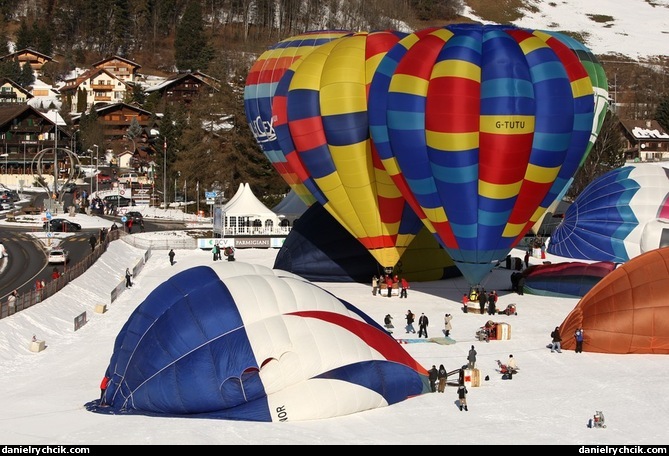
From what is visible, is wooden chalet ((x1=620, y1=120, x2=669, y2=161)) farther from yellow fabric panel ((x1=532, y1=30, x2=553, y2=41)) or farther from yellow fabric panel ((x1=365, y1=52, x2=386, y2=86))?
yellow fabric panel ((x1=365, y1=52, x2=386, y2=86))

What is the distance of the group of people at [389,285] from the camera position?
47.2 meters

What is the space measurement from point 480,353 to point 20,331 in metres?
14.7

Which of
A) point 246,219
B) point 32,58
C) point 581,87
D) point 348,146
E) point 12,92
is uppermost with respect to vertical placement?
point 32,58

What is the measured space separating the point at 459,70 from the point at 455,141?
8.68 ft

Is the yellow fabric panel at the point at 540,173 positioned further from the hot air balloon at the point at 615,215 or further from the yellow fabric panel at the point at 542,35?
the hot air balloon at the point at 615,215

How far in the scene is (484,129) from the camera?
42.2 meters

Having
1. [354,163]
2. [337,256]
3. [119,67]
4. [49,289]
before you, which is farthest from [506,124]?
[119,67]

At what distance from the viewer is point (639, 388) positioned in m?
31.0

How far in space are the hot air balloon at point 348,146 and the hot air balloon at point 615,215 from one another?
13.7 meters

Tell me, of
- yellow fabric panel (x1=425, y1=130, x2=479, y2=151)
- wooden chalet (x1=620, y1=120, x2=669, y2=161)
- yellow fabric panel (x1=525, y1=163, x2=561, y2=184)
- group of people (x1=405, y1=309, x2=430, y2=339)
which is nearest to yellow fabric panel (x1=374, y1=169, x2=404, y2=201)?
yellow fabric panel (x1=425, y1=130, x2=479, y2=151)

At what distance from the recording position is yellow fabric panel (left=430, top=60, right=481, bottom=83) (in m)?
42.5

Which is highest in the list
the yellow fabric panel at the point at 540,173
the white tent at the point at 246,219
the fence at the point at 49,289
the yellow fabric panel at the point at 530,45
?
the yellow fabric panel at the point at 530,45

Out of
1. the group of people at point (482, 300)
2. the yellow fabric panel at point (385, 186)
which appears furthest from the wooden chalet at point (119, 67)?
the group of people at point (482, 300)

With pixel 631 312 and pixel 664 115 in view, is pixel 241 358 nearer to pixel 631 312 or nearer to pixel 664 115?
pixel 631 312
